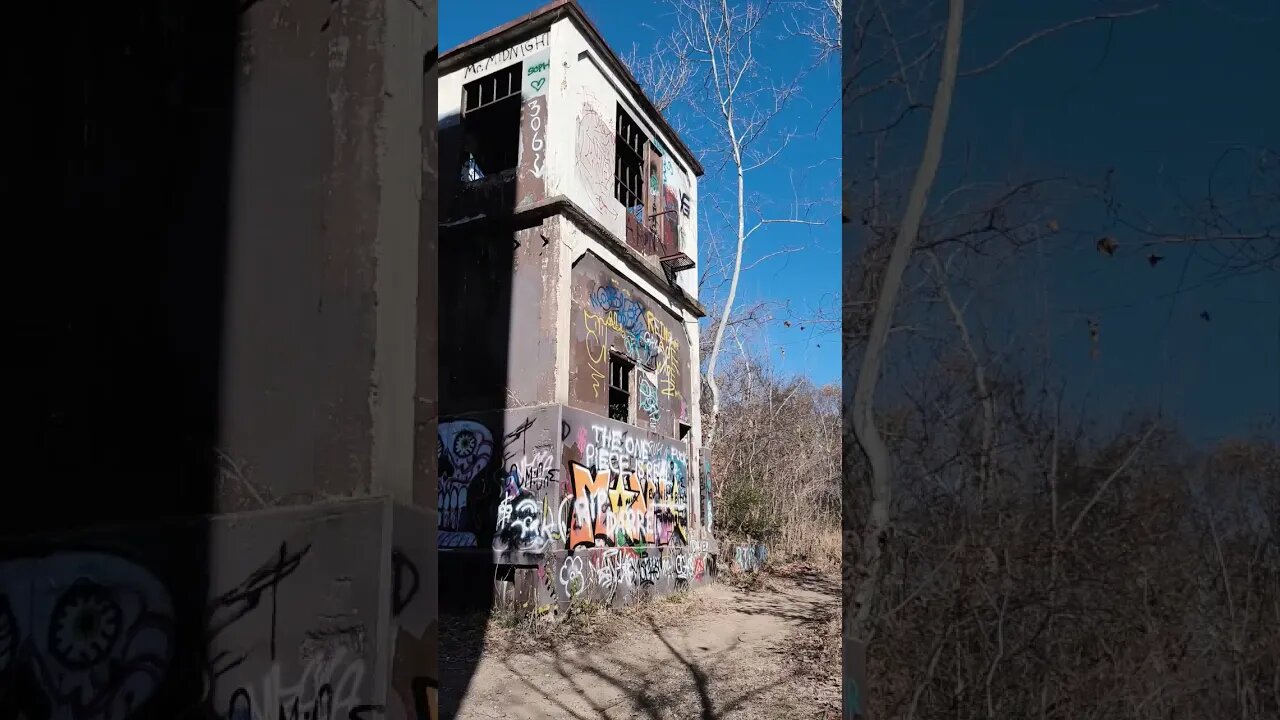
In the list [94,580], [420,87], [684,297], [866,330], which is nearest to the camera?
[866,330]

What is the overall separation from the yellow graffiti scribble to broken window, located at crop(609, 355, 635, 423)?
0.44 meters

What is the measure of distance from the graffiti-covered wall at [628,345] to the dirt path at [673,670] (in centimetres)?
315

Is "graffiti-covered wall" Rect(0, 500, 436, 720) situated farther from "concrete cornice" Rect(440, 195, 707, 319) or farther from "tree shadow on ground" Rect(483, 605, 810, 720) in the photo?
"concrete cornice" Rect(440, 195, 707, 319)

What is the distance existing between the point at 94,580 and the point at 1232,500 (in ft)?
14.3

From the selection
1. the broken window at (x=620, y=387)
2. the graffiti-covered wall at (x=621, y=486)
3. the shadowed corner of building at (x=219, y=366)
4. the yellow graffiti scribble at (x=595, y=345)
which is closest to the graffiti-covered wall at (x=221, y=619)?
the shadowed corner of building at (x=219, y=366)

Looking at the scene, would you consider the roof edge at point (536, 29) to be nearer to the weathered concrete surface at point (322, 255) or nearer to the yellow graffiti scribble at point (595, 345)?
the yellow graffiti scribble at point (595, 345)

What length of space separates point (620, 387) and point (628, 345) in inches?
27.5

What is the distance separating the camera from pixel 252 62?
393 centimetres

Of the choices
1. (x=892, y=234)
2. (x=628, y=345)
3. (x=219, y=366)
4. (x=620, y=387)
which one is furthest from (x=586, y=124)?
(x=892, y=234)

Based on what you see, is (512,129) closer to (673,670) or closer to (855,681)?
(673,670)

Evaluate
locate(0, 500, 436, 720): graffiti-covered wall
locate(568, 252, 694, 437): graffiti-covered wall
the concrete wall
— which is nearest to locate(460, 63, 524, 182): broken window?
the concrete wall

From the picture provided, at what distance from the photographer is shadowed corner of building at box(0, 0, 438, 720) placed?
344 cm

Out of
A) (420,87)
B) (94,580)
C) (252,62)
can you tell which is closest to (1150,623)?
(420,87)

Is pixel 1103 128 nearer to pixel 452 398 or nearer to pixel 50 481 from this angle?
pixel 50 481
